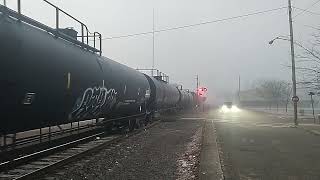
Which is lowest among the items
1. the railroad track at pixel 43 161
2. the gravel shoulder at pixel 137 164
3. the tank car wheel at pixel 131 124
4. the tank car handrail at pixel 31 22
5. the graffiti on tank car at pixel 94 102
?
the gravel shoulder at pixel 137 164

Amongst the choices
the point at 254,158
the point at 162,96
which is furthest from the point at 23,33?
the point at 162,96

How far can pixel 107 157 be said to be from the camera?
12359 mm

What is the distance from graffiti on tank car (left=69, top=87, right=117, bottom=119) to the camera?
1206cm

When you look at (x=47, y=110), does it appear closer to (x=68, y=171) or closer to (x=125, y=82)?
(x=68, y=171)

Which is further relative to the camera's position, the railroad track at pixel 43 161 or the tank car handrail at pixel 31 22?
the railroad track at pixel 43 161

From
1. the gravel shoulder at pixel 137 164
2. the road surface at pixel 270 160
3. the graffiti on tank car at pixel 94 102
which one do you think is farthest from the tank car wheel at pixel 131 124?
the road surface at pixel 270 160

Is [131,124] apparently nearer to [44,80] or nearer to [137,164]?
[137,164]

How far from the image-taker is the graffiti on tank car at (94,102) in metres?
12.1

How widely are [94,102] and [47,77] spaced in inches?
155

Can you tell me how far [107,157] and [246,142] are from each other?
628cm

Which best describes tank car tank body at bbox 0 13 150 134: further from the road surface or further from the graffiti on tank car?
the road surface

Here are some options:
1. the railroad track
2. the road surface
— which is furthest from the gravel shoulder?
the road surface

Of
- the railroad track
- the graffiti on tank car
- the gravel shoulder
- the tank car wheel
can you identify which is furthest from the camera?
the tank car wheel

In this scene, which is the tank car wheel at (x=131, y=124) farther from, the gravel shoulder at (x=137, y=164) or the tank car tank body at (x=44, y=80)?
the tank car tank body at (x=44, y=80)
